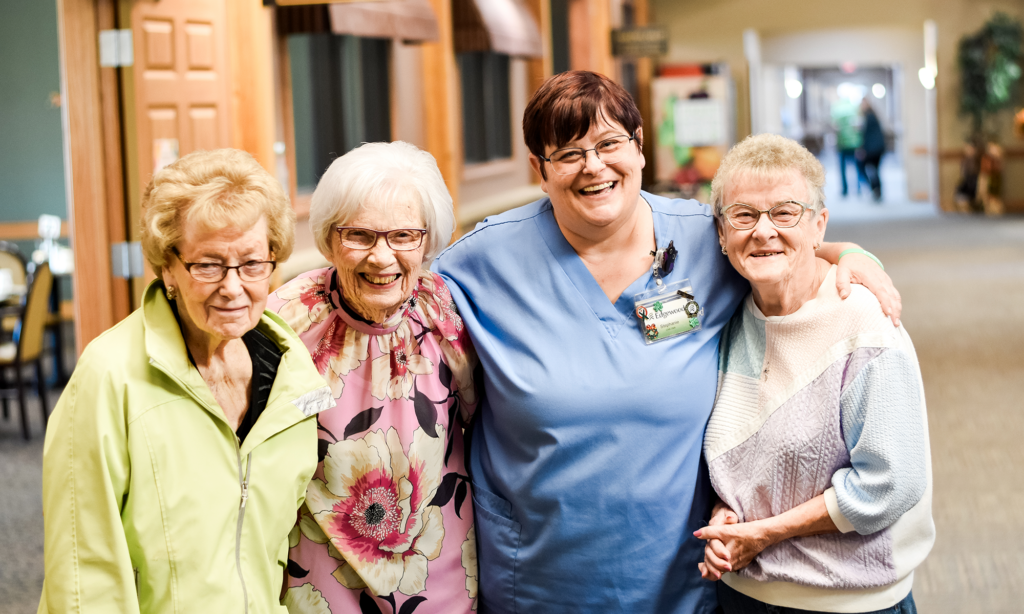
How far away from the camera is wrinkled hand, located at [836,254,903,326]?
1.72 m

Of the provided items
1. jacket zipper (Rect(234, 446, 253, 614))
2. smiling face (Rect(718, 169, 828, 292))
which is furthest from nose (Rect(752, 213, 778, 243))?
jacket zipper (Rect(234, 446, 253, 614))

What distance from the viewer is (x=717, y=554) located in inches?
69.3

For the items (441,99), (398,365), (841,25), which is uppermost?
(841,25)

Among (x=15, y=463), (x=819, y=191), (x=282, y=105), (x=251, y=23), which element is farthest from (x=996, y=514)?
(x=15, y=463)

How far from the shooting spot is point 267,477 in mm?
1567

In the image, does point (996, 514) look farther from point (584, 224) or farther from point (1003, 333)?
point (1003, 333)

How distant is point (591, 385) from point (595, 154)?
0.45 metres

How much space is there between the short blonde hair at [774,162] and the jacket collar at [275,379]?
86cm

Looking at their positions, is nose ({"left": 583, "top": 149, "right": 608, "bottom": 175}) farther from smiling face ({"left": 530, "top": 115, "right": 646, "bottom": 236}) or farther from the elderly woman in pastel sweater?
the elderly woman in pastel sweater

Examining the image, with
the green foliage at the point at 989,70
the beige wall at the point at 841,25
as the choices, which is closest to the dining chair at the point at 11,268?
the beige wall at the point at 841,25

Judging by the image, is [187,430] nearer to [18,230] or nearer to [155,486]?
[155,486]

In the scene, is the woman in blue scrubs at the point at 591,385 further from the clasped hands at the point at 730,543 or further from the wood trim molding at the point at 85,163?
the wood trim molding at the point at 85,163

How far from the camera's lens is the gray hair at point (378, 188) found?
68.6 inches

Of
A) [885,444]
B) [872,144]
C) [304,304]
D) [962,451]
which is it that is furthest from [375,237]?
[872,144]
